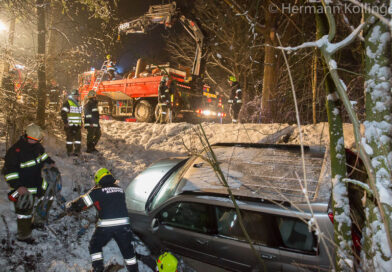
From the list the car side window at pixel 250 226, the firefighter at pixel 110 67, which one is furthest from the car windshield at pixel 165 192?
the firefighter at pixel 110 67

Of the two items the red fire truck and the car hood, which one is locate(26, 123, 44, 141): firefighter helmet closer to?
the car hood

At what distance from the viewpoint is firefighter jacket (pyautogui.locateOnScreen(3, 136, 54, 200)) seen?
3.17 m

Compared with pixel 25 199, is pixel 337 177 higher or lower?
higher

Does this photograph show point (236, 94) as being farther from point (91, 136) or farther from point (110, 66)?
point (110, 66)

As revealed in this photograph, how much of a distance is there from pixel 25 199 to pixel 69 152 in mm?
3132

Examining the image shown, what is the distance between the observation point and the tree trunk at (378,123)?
153 cm

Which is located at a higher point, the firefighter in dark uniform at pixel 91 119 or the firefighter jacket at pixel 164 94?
the firefighter jacket at pixel 164 94

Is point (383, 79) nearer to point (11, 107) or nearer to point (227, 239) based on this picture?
point (227, 239)

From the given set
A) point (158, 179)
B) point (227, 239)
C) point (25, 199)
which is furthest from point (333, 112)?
point (25, 199)

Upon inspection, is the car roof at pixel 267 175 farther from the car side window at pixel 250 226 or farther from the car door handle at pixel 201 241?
the car door handle at pixel 201 241

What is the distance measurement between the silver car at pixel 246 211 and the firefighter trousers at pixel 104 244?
1.27ft

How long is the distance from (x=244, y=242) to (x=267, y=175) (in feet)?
2.58

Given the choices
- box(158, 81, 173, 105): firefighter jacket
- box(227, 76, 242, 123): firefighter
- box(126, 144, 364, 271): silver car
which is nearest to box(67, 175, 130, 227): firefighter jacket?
box(126, 144, 364, 271): silver car

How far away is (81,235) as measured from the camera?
3699mm
